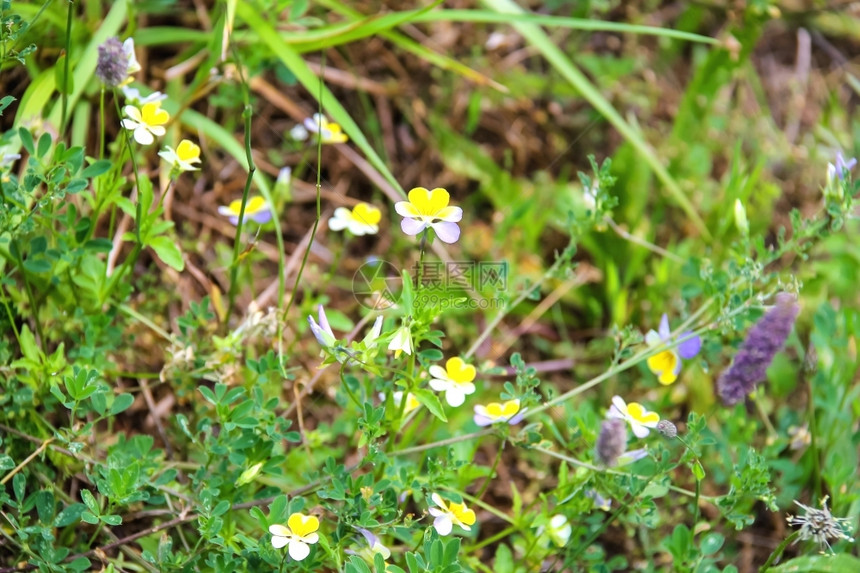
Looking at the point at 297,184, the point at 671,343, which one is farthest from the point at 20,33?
the point at 671,343

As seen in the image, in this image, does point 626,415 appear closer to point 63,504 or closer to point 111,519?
point 111,519

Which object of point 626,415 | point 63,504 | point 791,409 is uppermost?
point 626,415

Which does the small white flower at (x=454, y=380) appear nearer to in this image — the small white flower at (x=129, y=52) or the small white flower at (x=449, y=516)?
the small white flower at (x=449, y=516)

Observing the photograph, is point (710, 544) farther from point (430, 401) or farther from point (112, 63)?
point (112, 63)

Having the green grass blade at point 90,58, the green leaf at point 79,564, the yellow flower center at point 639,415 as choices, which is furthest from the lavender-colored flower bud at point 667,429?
the green grass blade at point 90,58

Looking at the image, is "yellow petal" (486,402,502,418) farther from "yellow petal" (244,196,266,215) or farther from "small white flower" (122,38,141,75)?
"small white flower" (122,38,141,75)
